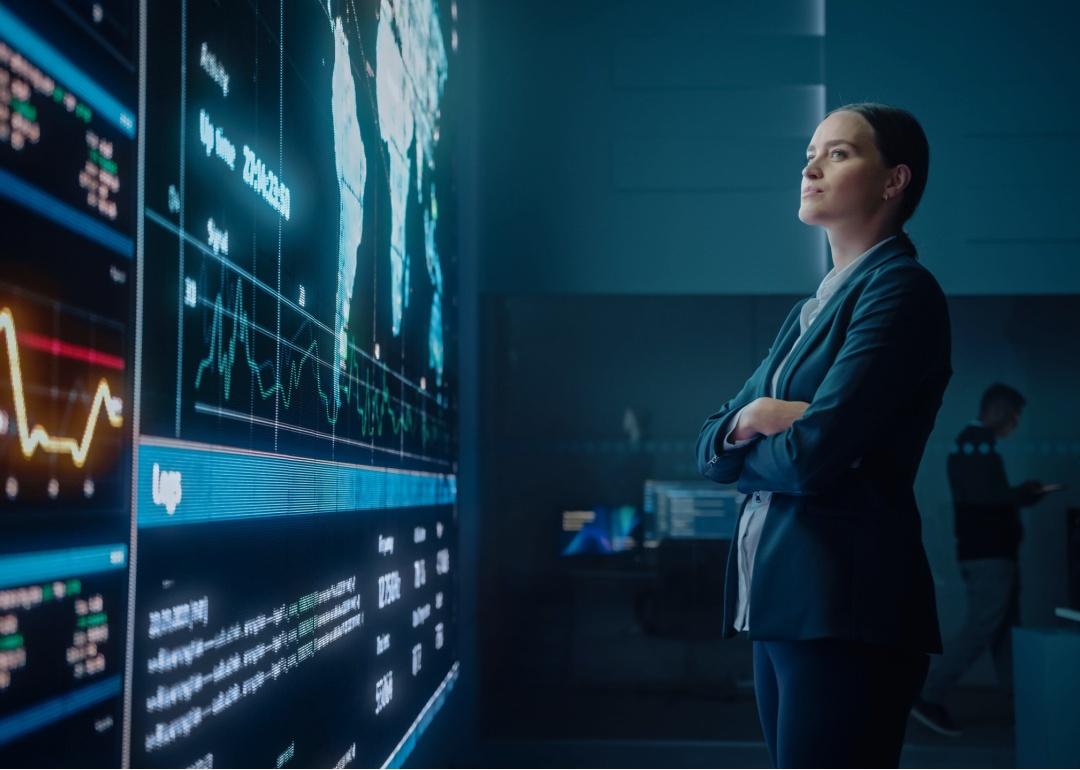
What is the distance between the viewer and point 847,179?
4.82 ft

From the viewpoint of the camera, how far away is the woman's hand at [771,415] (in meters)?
1.40

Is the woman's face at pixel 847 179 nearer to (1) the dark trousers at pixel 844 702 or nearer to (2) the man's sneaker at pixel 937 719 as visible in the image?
(1) the dark trousers at pixel 844 702

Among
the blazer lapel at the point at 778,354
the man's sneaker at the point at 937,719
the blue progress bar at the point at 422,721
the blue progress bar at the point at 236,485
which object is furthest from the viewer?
the man's sneaker at the point at 937,719

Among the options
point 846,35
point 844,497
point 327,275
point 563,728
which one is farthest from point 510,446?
point 844,497

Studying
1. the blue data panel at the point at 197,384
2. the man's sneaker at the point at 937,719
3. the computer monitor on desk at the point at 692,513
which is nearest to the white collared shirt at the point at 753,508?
the blue data panel at the point at 197,384

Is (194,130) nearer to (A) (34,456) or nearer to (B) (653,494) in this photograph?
(A) (34,456)

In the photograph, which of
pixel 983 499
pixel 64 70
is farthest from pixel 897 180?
pixel 983 499

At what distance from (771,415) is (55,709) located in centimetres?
91

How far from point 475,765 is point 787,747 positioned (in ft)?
9.30

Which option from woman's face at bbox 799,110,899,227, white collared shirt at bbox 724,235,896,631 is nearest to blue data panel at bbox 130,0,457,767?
white collared shirt at bbox 724,235,896,631

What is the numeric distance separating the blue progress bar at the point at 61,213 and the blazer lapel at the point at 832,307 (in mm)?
859

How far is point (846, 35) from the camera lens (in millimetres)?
4148

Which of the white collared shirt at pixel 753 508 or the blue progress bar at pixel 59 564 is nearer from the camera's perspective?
the blue progress bar at pixel 59 564

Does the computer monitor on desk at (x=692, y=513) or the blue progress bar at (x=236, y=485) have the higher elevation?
the blue progress bar at (x=236, y=485)
